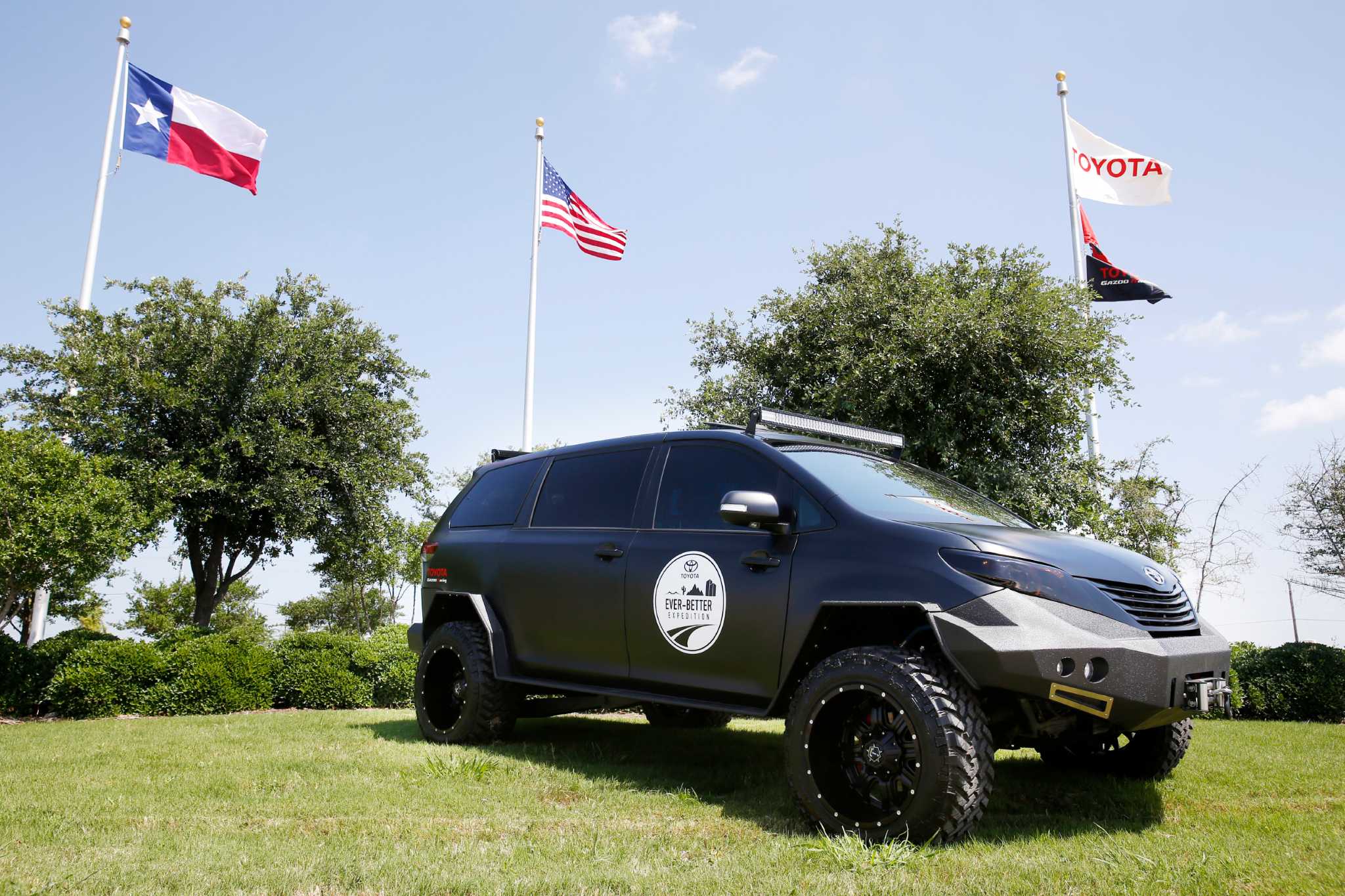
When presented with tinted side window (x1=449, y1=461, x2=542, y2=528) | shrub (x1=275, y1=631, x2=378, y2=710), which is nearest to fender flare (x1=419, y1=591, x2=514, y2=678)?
tinted side window (x1=449, y1=461, x2=542, y2=528)

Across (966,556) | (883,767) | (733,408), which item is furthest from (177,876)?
(733,408)

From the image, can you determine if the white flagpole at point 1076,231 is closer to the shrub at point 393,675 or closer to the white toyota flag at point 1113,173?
the white toyota flag at point 1113,173

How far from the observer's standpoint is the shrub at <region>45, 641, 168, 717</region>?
35.4ft

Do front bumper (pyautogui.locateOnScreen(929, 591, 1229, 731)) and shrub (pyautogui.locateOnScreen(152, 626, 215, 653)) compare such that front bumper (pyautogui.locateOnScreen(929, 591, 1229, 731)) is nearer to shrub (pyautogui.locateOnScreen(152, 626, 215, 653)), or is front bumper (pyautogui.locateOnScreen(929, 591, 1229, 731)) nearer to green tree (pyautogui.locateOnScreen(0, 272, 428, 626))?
shrub (pyautogui.locateOnScreen(152, 626, 215, 653))

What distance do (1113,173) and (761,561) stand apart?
790 inches

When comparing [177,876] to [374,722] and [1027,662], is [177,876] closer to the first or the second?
[1027,662]

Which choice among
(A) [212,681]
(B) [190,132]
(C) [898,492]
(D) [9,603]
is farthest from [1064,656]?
(B) [190,132]

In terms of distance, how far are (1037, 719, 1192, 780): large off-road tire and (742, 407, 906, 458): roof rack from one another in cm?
210

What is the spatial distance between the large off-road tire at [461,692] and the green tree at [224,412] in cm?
1184

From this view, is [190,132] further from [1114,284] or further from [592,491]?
[1114,284]

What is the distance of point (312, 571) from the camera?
21578 millimetres

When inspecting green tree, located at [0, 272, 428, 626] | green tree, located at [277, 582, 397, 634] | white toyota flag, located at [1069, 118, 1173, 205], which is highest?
white toyota flag, located at [1069, 118, 1173, 205]

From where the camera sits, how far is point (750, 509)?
434 cm

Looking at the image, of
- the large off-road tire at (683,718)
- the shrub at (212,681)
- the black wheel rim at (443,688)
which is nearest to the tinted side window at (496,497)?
the black wheel rim at (443,688)
